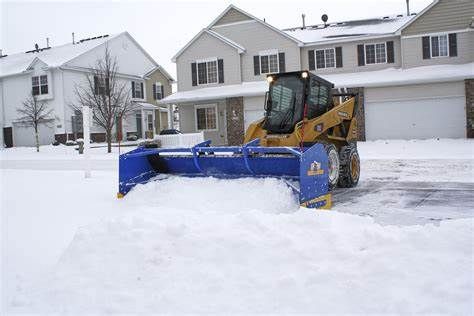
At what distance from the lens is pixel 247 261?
4773 mm

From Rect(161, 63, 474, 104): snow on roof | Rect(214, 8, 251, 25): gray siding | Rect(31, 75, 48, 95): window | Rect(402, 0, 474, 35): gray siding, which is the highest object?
Rect(214, 8, 251, 25): gray siding

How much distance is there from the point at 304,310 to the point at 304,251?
0.94 meters

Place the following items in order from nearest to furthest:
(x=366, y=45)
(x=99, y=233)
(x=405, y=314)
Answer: (x=405, y=314), (x=99, y=233), (x=366, y=45)

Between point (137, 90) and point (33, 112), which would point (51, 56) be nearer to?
point (33, 112)

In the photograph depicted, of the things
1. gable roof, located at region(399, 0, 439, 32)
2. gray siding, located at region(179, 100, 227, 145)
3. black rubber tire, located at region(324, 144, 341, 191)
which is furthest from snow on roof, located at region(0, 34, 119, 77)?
black rubber tire, located at region(324, 144, 341, 191)

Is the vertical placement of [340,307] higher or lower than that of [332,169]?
lower

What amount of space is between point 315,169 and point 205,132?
22382 millimetres

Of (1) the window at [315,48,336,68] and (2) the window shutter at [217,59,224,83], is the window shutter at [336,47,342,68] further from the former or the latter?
(2) the window shutter at [217,59,224,83]

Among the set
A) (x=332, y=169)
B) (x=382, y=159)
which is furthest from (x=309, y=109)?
(x=382, y=159)

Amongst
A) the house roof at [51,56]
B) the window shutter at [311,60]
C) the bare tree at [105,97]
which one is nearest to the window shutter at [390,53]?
the window shutter at [311,60]

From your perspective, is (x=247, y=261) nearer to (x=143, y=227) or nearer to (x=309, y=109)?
(x=143, y=227)

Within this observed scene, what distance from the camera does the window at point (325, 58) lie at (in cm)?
2788

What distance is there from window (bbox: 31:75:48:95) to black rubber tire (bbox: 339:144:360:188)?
30.2m

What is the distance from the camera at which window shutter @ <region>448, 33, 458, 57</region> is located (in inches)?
983
